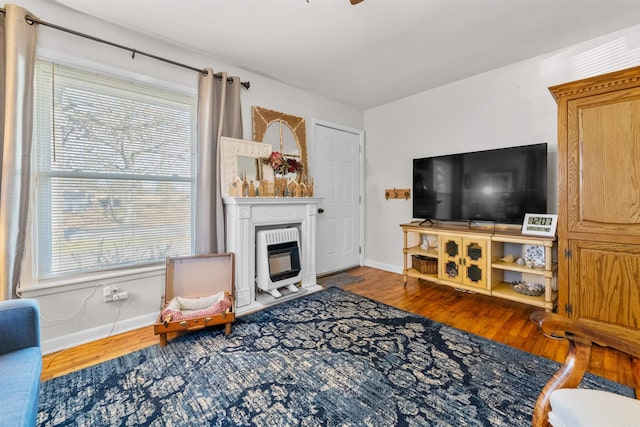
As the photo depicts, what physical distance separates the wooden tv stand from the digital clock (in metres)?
0.09

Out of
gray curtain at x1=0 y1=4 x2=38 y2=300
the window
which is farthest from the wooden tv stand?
gray curtain at x1=0 y1=4 x2=38 y2=300

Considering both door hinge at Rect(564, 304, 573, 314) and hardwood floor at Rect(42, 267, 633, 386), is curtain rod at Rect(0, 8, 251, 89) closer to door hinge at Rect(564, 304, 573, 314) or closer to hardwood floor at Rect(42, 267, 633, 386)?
hardwood floor at Rect(42, 267, 633, 386)

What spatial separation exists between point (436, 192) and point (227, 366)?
9.13 ft

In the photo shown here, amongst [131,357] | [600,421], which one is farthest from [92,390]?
[600,421]

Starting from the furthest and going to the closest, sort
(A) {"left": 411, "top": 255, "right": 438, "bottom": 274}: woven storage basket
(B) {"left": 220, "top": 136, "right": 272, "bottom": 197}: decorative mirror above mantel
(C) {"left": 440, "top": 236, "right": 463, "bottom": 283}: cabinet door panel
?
(A) {"left": 411, "top": 255, "right": 438, "bottom": 274}: woven storage basket < (C) {"left": 440, "top": 236, "right": 463, "bottom": 283}: cabinet door panel < (B) {"left": 220, "top": 136, "right": 272, "bottom": 197}: decorative mirror above mantel

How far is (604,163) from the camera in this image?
1959 millimetres

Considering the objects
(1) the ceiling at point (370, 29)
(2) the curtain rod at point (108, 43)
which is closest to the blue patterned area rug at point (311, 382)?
(2) the curtain rod at point (108, 43)

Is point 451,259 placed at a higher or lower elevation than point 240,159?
lower

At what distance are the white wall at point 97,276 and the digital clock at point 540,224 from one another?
335cm

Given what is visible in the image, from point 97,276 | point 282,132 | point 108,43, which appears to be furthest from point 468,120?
point 97,276

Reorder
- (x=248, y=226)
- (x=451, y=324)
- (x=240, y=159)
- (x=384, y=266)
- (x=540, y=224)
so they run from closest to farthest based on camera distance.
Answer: (x=451, y=324) < (x=540, y=224) < (x=248, y=226) < (x=240, y=159) < (x=384, y=266)

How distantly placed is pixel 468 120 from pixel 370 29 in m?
1.69

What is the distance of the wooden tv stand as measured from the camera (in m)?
2.42

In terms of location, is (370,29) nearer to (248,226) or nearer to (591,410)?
(248,226)
